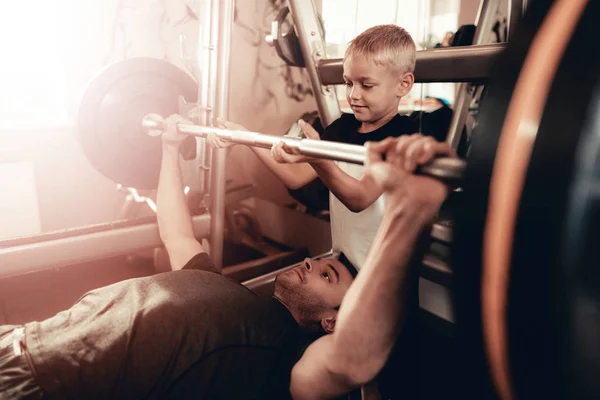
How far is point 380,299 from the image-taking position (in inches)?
25.3

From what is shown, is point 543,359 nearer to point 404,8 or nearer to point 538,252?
point 538,252

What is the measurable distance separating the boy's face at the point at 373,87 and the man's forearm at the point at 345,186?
232 millimetres

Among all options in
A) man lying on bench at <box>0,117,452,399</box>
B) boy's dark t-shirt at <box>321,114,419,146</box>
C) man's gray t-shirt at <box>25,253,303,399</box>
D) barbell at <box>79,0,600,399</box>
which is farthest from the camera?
boy's dark t-shirt at <box>321,114,419,146</box>

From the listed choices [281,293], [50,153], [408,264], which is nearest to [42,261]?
[281,293]

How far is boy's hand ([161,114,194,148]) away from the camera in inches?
56.2

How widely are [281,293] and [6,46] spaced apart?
1.57 m

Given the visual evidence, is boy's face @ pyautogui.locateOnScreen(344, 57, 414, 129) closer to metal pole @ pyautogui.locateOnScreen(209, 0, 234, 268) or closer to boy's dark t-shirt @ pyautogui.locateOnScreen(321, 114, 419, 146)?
boy's dark t-shirt @ pyautogui.locateOnScreen(321, 114, 419, 146)

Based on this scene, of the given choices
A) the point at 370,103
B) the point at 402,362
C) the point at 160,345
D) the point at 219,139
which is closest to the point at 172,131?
the point at 219,139

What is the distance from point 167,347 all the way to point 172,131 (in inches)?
30.1

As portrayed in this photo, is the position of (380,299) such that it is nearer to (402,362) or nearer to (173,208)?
(402,362)

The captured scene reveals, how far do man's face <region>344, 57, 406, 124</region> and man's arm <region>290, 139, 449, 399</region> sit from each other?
0.52 m

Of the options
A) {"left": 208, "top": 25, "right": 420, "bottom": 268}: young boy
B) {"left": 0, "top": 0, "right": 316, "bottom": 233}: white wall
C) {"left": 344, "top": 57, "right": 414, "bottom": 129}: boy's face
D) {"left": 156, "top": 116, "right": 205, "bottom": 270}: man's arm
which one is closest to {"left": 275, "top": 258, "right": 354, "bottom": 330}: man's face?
{"left": 208, "top": 25, "right": 420, "bottom": 268}: young boy

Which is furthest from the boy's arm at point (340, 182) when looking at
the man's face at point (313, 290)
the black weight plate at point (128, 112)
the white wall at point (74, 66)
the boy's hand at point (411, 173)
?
the white wall at point (74, 66)

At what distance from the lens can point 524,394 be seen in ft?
1.43
